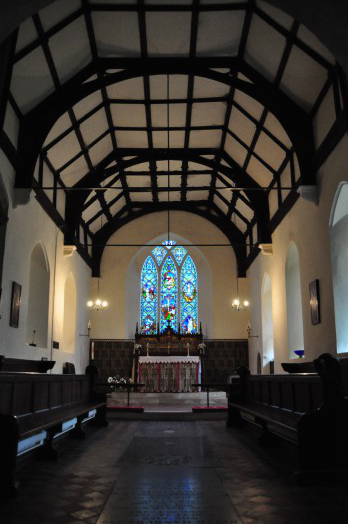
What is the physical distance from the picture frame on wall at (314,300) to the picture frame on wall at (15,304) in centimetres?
515

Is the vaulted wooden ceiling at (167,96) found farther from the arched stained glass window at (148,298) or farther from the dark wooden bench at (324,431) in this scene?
the dark wooden bench at (324,431)

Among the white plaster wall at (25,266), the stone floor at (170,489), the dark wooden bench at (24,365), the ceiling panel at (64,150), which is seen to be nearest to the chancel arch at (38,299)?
the white plaster wall at (25,266)

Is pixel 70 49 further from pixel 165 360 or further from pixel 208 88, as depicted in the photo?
pixel 165 360

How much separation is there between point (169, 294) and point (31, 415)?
11976 millimetres

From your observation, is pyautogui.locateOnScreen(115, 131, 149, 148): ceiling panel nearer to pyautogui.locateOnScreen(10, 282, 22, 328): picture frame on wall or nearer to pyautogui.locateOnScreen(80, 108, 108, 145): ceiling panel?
pyautogui.locateOnScreen(80, 108, 108, 145): ceiling panel

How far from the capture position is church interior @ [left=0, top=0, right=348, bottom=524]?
3.70 metres

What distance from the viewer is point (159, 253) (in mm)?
16984

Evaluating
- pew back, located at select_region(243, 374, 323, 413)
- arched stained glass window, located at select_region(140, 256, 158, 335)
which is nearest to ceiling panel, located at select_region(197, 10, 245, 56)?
pew back, located at select_region(243, 374, 323, 413)

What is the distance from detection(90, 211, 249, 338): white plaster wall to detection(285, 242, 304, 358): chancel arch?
17.5 feet

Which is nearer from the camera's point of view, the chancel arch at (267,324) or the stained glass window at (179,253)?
the chancel arch at (267,324)

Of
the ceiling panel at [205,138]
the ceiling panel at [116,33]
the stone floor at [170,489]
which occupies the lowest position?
the stone floor at [170,489]

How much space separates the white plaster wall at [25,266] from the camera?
8.09 metres

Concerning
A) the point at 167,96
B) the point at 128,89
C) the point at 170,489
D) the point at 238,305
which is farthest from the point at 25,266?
the point at 238,305

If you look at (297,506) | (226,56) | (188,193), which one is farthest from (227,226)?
(297,506)
